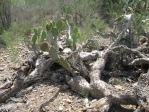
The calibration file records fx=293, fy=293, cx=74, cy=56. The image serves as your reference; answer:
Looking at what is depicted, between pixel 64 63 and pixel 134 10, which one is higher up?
pixel 134 10

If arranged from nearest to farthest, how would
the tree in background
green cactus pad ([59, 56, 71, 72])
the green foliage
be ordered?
green cactus pad ([59, 56, 71, 72]) < the green foliage < the tree in background

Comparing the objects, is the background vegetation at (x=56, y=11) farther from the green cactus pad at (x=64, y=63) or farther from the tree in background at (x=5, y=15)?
the green cactus pad at (x=64, y=63)

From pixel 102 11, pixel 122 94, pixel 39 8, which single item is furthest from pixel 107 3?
pixel 122 94

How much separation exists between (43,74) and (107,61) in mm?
1100

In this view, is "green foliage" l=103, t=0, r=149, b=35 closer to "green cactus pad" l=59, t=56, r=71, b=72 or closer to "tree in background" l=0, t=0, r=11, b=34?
"green cactus pad" l=59, t=56, r=71, b=72

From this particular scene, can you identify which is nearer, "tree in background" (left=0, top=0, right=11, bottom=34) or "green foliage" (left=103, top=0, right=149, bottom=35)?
"green foliage" (left=103, top=0, right=149, bottom=35)

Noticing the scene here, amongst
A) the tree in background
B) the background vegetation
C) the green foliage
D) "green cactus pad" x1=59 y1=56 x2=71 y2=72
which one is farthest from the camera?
the tree in background

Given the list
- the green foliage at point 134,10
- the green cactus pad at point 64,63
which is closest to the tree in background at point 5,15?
the green foliage at point 134,10

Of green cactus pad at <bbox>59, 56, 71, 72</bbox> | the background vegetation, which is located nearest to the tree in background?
the background vegetation

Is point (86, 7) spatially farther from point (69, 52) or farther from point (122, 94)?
point (122, 94)

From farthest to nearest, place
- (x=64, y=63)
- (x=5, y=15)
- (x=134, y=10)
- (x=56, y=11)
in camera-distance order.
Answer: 1. (x=56, y=11)
2. (x=5, y=15)
3. (x=134, y=10)
4. (x=64, y=63)

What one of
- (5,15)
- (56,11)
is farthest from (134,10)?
(5,15)

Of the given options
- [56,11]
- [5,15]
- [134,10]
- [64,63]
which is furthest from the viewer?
[56,11]

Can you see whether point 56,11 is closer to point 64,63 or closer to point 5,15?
A: point 5,15
